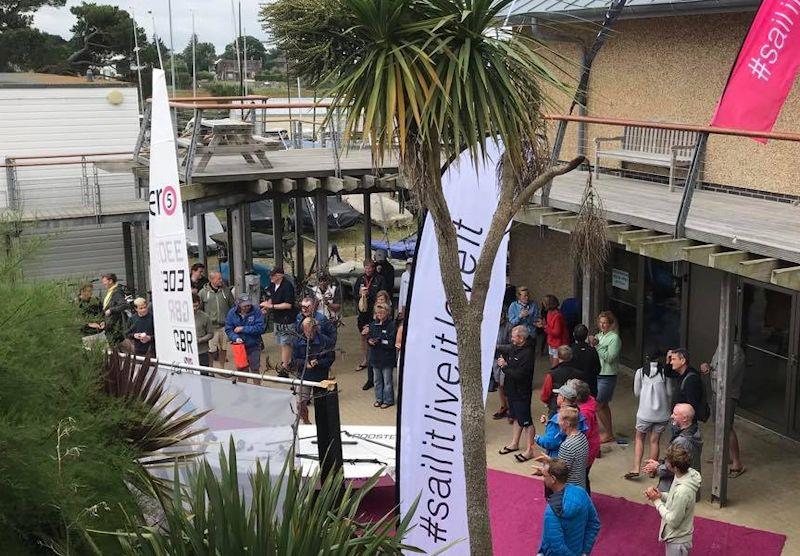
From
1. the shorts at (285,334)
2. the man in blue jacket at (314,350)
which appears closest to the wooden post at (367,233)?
the shorts at (285,334)

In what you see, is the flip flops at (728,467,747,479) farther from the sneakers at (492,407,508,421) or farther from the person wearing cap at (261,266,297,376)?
the person wearing cap at (261,266,297,376)

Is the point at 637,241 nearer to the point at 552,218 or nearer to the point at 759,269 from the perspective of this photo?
the point at 759,269

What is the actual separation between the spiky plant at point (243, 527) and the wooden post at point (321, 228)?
11946mm

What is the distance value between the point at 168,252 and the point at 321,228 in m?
8.20

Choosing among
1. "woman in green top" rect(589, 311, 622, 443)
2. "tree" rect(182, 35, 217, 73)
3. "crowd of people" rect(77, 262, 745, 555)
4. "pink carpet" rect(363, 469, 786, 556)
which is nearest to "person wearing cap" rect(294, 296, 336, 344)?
"crowd of people" rect(77, 262, 745, 555)

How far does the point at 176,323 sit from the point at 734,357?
18.2ft

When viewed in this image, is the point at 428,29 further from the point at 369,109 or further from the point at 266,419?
the point at 266,419

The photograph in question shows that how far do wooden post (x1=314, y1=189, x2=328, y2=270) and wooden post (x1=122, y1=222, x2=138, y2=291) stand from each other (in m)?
3.54

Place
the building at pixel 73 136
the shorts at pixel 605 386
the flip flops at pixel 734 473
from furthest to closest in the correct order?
1. the building at pixel 73 136
2. the shorts at pixel 605 386
3. the flip flops at pixel 734 473

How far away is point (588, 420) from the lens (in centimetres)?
933

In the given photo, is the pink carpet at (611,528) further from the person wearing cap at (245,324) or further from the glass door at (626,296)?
the glass door at (626,296)

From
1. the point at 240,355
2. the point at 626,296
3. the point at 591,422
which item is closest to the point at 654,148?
the point at 626,296

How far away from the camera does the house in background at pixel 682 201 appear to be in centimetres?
961

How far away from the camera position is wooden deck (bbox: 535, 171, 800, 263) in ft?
29.3
